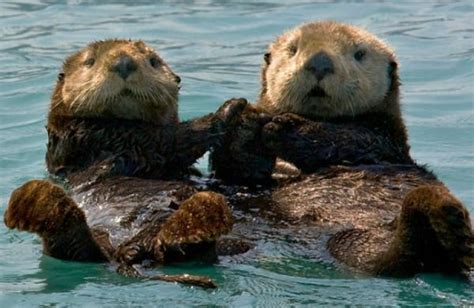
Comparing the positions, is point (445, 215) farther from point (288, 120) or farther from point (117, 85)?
point (117, 85)

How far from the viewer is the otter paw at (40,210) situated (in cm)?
613

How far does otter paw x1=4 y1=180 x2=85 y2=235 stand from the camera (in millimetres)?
6133

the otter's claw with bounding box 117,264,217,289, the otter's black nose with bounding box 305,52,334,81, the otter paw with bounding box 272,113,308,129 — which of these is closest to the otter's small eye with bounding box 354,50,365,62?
the otter's black nose with bounding box 305,52,334,81

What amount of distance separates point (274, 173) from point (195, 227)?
1871mm

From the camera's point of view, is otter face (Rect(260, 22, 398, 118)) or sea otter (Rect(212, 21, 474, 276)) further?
→ otter face (Rect(260, 22, 398, 118))

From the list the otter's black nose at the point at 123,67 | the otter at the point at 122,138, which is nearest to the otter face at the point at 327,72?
the otter at the point at 122,138

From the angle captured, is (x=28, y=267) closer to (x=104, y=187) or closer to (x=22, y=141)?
(x=104, y=187)

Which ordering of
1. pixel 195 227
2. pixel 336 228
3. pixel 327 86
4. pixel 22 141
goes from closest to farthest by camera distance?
pixel 195 227
pixel 336 228
pixel 327 86
pixel 22 141

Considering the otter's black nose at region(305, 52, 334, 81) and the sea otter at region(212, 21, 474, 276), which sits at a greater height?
the otter's black nose at region(305, 52, 334, 81)

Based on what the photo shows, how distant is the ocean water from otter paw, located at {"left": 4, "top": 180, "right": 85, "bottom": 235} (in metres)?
0.27

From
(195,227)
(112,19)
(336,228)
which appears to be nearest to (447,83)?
(112,19)

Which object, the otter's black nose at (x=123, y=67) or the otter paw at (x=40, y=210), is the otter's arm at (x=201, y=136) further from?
the otter paw at (x=40, y=210)

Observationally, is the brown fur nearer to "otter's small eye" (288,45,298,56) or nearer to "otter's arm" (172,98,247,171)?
"otter's small eye" (288,45,298,56)

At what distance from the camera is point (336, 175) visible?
752 centimetres
